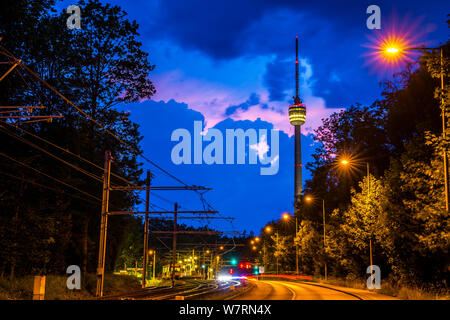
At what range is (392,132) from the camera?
4447cm

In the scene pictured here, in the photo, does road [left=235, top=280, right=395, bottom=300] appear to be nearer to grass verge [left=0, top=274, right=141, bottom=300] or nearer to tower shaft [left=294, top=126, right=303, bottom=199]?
grass verge [left=0, top=274, right=141, bottom=300]

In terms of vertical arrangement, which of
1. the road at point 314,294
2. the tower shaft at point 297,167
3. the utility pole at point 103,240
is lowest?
the road at point 314,294

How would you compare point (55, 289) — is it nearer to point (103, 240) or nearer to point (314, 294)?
point (103, 240)

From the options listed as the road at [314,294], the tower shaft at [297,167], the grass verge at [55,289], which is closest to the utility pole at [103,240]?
the grass verge at [55,289]

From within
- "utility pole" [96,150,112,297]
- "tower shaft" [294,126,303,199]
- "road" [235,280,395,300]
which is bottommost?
"road" [235,280,395,300]

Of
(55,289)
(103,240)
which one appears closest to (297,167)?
(103,240)

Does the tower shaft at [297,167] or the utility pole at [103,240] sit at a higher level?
the tower shaft at [297,167]

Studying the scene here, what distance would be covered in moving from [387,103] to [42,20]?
37.9 m

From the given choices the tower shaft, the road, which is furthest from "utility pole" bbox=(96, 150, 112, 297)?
the tower shaft

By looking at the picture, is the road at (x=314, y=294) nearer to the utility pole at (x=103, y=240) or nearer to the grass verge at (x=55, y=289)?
the utility pole at (x=103, y=240)

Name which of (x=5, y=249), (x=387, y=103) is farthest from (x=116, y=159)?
(x=387, y=103)

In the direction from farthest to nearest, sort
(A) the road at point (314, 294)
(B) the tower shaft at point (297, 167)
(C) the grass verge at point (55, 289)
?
1. (B) the tower shaft at point (297, 167)
2. (A) the road at point (314, 294)
3. (C) the grass verge at point (55, 289)

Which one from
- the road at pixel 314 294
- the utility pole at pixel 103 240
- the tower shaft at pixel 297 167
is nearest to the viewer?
the utility pole at pixel 103 240

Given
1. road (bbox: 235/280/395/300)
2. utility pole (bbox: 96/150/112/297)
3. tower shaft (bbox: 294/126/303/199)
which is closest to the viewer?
utility pole (bbox: 96/150/112/297)
